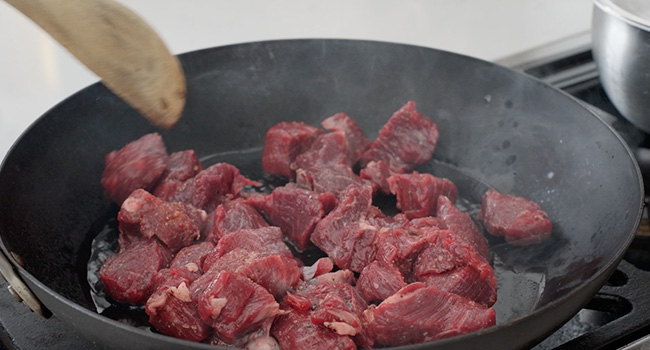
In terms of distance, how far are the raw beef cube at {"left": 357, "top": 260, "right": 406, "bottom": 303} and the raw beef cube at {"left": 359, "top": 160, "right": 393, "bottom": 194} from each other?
2.08 feet

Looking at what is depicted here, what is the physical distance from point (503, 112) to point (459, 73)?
0.31m

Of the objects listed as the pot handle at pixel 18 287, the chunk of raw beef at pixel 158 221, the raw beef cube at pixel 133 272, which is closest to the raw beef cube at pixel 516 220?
the chunk of raw beef at pixel 158 221

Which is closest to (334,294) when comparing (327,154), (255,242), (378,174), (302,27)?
(255,242)

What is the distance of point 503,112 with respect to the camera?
10.7 feet

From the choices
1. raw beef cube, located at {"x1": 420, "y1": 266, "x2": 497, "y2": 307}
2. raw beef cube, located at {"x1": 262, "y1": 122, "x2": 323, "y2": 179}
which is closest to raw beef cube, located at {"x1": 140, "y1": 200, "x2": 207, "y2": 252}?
raw beef cube, located at {"x1": 262, "y1": 122, "x2": 323, "y2": 179}

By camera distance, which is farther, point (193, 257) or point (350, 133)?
point (350, 133)

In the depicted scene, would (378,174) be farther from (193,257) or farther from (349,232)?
(193,257)

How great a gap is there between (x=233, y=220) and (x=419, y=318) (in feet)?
3.10

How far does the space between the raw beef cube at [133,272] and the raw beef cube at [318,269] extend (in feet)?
1.87

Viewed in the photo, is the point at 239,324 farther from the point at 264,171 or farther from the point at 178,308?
the point at 264,171

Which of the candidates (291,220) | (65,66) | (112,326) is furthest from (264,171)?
(65,66)

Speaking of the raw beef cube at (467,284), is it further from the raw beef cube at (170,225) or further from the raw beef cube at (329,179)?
the raw beef cube at (170,225)

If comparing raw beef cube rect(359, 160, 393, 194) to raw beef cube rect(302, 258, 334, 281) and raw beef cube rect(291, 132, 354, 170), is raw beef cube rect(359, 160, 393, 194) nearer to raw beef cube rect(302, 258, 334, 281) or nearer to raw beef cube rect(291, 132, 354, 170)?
raw beef cube rect(291, 132, 354, 170)

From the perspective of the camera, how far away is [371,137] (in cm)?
354
